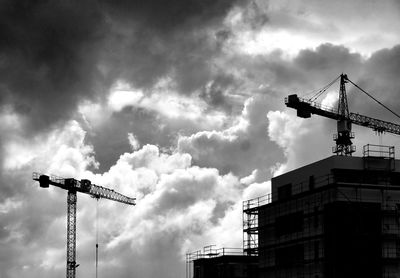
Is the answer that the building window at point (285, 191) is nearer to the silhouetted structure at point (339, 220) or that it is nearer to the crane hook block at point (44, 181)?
the silhouetted structure at point (339, 220)

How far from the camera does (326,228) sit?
Result: 88.2 meters

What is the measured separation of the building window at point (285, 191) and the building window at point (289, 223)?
8.25 feet

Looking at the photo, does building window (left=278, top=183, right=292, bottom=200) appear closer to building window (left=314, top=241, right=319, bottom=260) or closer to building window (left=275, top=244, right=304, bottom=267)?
building window (left=275, top=244, right=304, bottom=267)

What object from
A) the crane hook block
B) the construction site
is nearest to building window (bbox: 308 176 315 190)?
the construction site

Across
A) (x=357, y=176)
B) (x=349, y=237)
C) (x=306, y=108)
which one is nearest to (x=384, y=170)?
(x=357, y=176)

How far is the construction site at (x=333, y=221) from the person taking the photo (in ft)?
287

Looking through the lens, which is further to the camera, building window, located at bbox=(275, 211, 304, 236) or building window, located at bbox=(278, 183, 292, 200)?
building window, located at bbox=(278, 183, 292, 200)

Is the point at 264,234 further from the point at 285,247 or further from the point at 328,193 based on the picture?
the point at 328,193

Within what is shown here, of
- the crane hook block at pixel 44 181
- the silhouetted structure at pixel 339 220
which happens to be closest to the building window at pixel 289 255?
the silhouetted structure at pixel 339 220

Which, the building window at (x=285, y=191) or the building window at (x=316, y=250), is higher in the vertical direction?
the building window at (x=285, y=191)

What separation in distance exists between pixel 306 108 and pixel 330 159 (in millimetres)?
54852

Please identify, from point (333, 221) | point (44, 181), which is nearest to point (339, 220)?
point (333, 221)

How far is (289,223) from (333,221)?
29.3 ft

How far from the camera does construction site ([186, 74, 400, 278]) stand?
3440 inches
